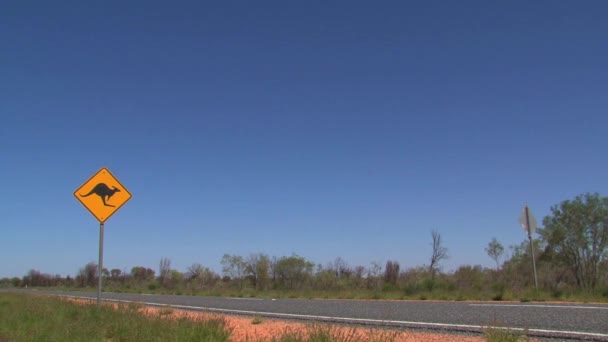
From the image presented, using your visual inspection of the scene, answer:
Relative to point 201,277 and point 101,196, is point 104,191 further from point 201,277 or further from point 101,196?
point 201,277

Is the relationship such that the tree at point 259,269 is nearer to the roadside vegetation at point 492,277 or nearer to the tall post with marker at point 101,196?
the roadside vegetation at point 492,277

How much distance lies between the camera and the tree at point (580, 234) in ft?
83.9

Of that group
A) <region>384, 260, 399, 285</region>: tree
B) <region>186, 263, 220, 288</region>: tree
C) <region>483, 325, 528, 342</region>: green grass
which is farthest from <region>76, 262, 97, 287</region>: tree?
<region>483, 325, 528, 342</region>: green grass

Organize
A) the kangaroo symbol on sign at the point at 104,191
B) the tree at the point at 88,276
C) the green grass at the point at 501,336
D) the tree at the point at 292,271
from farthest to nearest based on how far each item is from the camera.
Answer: the tree at the point at 88,276
the tree at the point at 292,271
the kangaroo symbol on sign at the point at 104,191
the green grass at the point at 501,336

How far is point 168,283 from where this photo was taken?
42750mm

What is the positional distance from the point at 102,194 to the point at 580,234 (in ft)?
80.5

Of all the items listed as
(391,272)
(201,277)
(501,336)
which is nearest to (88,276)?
(201,277)

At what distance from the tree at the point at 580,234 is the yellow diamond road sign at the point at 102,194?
2179cm

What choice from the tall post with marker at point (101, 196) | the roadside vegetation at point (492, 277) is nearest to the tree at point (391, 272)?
the roadside vegetation at point (492, 277)

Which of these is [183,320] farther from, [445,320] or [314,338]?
[445,320]

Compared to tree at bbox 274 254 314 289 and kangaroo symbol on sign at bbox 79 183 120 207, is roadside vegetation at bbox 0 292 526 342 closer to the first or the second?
kangaroo symbol on sign at bbox 79 183 120 207

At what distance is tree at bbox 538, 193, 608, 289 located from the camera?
83.9 feet

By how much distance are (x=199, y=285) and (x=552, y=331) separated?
102ft

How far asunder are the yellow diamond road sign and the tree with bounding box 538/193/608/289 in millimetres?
21786
